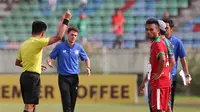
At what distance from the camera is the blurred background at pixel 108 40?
789 inches

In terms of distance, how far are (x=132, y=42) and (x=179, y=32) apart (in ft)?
6.45

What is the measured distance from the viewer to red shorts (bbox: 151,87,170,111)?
900 centimetres

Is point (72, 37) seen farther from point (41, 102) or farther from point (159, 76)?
point (41, 102)

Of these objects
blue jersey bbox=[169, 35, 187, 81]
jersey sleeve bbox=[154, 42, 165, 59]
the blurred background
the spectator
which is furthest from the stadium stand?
jersey sleeve bbox=[154, 42, 165, 59]

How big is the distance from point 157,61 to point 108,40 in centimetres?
1729

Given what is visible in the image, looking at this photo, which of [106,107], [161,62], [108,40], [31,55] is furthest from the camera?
[108,40]

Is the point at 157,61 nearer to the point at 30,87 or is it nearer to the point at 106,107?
the point at 30,87

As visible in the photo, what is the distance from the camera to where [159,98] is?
9023mm

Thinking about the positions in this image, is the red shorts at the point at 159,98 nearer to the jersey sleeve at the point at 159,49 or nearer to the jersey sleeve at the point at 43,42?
the jersey sleeve at the point at 159,49

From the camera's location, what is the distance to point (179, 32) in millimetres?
25719

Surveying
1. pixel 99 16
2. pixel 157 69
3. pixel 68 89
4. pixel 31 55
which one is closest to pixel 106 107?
pixel 68 89

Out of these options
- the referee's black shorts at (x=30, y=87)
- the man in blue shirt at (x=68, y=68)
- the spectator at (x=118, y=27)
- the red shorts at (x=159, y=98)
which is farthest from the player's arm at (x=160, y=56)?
the spectator at (x=118, y=27)

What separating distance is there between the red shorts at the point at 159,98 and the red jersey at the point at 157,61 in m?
0.07

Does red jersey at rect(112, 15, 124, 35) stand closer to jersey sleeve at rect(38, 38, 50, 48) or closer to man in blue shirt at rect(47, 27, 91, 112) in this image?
man in blue shirt at rect(47, 27, 91, 112)
